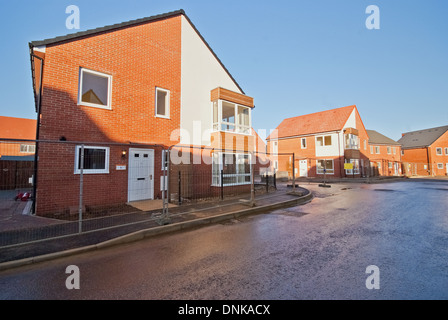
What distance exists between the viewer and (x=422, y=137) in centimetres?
4409

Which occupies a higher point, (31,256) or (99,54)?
(99,54)

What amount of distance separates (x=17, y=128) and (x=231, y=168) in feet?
124

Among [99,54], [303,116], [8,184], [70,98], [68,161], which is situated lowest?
[8,184]

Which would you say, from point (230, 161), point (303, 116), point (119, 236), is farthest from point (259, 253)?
point (303, 116)

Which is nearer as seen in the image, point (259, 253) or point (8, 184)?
point (259, 253)

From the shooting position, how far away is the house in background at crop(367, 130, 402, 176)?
114 feet

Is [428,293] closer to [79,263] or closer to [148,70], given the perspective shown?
[79,263]

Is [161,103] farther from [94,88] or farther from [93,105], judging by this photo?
[93,105]

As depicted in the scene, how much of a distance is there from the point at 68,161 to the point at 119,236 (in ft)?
15.0

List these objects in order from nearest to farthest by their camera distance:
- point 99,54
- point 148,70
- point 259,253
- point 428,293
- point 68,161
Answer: point 428,293 → point 259,253 → point 68,161 → point 99,54 → point 148,70

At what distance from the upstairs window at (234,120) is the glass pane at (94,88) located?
5.89m

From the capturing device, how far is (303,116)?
34531 mm

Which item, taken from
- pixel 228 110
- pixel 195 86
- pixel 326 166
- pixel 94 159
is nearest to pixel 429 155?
pixel 326 166
